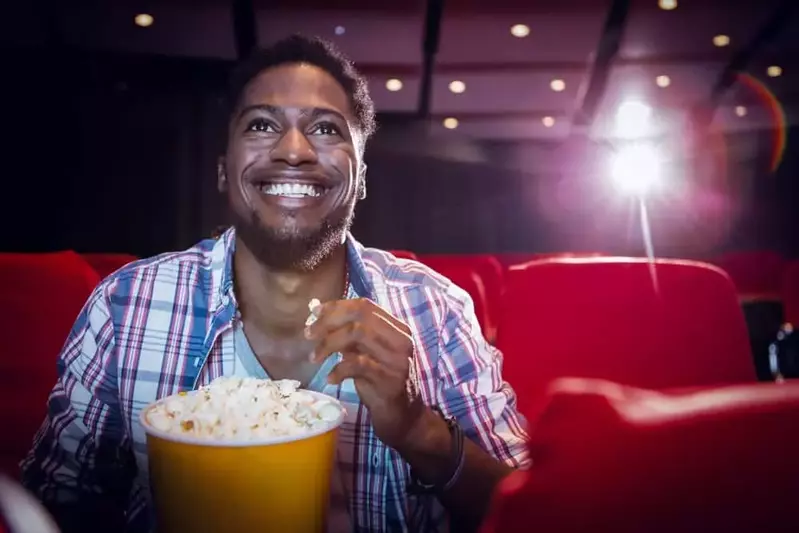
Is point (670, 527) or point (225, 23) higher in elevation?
point (225, 23)

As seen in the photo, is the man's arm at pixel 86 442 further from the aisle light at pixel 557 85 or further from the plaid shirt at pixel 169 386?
the aisle light at pixel 557 85

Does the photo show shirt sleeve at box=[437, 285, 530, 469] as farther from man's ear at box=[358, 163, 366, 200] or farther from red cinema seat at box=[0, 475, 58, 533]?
red cinema seat at box=[0, 475, 58, 533]

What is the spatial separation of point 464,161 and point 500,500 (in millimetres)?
7957

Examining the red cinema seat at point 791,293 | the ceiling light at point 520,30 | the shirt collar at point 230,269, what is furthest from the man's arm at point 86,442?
the ceiling light at point 520,30

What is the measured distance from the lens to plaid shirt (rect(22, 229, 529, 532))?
41.4 inches

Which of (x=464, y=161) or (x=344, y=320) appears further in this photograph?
(x=464, y=161)

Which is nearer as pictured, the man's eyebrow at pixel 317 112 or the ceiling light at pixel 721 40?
the man's eyebrow at pixel 317 112

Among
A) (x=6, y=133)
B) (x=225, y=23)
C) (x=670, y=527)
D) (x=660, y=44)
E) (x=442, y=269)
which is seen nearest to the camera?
(x=670, y=527)

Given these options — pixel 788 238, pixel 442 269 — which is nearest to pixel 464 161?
pixel 788 238

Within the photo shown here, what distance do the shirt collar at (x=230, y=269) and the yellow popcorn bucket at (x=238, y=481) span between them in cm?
54

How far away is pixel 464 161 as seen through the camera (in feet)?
26.7

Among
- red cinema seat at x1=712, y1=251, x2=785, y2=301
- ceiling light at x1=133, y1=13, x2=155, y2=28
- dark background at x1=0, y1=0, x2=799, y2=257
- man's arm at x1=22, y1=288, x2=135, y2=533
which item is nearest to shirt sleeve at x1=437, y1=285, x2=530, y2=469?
man's arm at x1=22, y1=288, x2=135, y2=533

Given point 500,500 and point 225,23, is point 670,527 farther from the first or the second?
point 225,23

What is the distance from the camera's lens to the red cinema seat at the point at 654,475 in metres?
0.31
